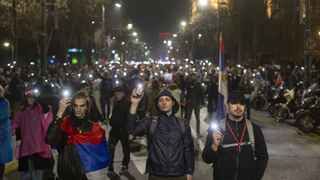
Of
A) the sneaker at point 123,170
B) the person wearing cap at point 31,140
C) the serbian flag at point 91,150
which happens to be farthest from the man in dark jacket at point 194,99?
the serbian flag at point 91,150

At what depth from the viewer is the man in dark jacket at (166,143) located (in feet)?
15.1

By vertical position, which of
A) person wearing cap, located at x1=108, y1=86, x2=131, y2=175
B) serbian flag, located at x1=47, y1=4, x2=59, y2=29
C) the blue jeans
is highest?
serbian flag, located at x1=47, y1=4, x2=59, y2=29

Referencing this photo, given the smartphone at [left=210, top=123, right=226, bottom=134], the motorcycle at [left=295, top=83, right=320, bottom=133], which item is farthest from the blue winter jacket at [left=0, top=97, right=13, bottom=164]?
the motorcycle at [left=295, top=83, right=320, bottom=133]

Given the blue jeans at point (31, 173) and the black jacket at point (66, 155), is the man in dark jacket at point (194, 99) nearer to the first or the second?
the blue jeans at point (31, 173)

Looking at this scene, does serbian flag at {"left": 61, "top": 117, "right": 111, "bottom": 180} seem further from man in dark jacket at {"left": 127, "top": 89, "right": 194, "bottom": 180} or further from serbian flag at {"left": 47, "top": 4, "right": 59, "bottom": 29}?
serbian flag at {"left": 47, "top": 4, "right": 59, "bottom": 29}

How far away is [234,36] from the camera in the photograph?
6200cm

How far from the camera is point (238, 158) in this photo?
4.22 meters

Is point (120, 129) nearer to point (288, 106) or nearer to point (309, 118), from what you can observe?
point (309, 118)

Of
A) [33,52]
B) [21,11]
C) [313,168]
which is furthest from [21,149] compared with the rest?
[33,52]

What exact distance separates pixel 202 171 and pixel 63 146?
4.00 metres

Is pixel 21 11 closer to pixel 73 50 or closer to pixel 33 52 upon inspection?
pixel 33 52

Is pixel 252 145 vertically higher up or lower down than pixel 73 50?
lower down

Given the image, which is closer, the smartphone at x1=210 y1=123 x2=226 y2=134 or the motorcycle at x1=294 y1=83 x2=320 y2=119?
the smartphone at x1=210 y1=123 x2=226 y2=134

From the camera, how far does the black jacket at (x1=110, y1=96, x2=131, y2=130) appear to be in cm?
820
